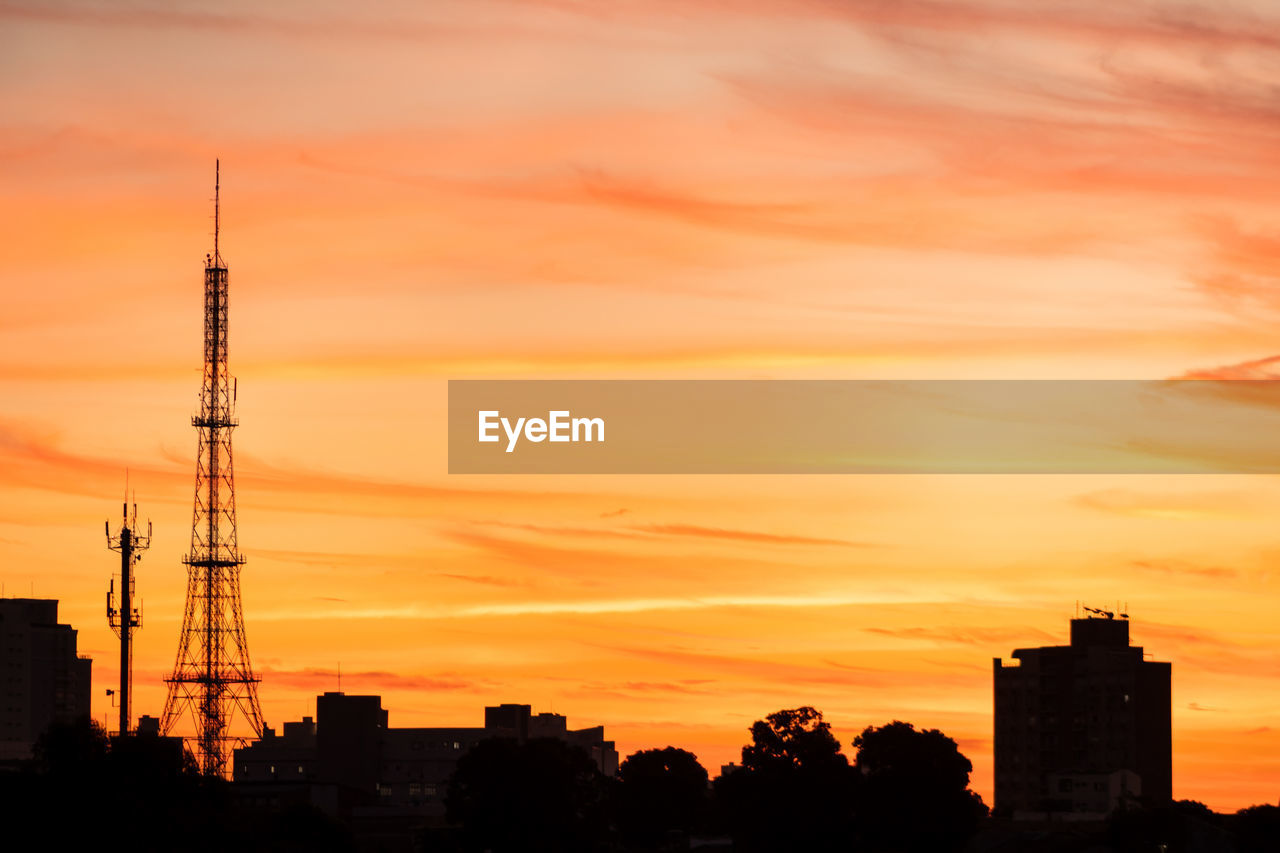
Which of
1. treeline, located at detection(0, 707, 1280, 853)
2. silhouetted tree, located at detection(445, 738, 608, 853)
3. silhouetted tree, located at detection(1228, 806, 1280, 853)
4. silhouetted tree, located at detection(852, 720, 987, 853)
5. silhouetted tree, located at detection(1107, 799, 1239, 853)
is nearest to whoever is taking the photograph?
treeline, located at detection(0, 707, 1280, 853)

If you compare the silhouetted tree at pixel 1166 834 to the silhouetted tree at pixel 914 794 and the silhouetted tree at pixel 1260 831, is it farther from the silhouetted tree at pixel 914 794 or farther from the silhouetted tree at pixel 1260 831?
the silhouetted tree at pixel 914 794

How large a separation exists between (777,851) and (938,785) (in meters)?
20.1

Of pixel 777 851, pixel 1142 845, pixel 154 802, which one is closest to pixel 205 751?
pixel 777 851

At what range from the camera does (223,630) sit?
187000 millimetres

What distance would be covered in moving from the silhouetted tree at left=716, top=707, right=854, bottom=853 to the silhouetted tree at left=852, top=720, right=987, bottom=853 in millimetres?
5385

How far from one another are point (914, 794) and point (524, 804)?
142 feet

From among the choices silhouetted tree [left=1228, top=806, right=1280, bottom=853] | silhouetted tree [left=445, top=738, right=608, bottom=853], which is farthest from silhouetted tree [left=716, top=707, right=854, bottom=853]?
silhouetted tree [left=1228, top=806, right=1280, bottom=853]

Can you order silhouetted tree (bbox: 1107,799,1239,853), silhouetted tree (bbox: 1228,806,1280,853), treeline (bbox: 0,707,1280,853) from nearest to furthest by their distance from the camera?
treeline (bbox: 0,707,1280,853) → silhouetted tree (bbox: 1228,806,1280,853) → silhouetted tree (bbox: 1107,799,1239,853)

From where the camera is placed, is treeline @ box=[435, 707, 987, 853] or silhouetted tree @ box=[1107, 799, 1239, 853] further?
silhouetted tree @ box=[1107, 799, 1239, 853]

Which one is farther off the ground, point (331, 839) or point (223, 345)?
point (223, 345)

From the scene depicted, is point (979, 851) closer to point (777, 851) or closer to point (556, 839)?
point (777, 851)

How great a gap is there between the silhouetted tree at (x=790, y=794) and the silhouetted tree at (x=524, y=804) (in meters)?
18.4

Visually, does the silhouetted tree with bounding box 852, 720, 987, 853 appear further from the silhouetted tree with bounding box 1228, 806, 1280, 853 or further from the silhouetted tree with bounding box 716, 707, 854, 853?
the silhouetted tree with bounding box 1228, 806, 1280, 853

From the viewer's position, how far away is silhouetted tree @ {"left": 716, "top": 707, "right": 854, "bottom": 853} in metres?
180
